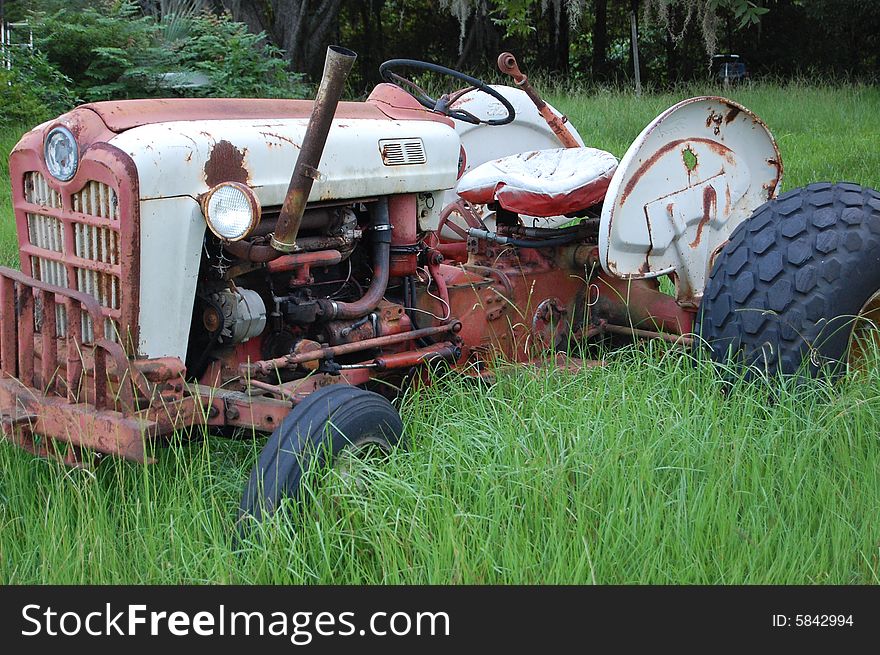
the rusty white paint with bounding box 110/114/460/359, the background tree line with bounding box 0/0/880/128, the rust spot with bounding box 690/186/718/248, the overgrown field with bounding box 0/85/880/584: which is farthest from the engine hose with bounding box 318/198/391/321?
the background tree line with bounding box 0/0/880/128

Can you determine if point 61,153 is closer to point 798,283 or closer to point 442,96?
point 442,96

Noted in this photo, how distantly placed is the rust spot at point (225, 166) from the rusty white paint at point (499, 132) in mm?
1694

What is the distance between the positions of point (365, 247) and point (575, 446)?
46.1 inches

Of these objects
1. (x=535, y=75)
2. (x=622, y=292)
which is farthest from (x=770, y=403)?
(x=535, y=75)

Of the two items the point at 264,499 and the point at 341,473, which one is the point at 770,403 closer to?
the point at 341,473

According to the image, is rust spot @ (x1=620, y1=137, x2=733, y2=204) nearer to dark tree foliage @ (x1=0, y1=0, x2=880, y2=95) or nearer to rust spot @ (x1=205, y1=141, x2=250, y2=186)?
rust spot @ (x1=205, y1=141, x2=250, y2=186)

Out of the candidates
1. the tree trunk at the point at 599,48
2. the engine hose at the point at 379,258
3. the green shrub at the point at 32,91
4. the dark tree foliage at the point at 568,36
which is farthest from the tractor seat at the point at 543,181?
the tree trunk at the point at 599,48

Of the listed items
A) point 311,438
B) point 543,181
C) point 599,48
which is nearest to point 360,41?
point 599,48

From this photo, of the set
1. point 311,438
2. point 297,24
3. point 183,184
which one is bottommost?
point 311,438

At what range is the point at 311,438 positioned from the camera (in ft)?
8.96

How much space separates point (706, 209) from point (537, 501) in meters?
1.92

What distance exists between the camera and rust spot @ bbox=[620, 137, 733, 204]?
12.5 ft

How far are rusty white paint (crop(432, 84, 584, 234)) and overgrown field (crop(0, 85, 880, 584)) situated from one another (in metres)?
1.55

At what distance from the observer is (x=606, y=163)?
4.19 m
